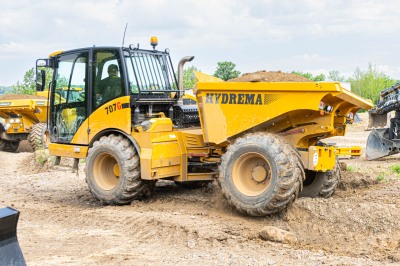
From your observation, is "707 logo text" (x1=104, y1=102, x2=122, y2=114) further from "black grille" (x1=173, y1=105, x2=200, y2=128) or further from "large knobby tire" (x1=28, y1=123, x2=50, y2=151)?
"large knobby tire" (x1=28, y1=123, x2=50, y2=151)

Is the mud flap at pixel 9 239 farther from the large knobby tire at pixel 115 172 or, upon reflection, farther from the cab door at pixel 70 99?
the cab door at pixel 70 99

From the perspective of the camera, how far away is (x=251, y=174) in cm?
750

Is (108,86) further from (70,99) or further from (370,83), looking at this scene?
(370,83)

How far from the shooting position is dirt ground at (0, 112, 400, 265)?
5855mm

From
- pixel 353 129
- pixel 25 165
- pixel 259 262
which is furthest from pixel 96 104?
pixel 353 129

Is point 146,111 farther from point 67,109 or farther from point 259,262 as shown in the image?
point 259,262

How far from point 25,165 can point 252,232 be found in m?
10.5

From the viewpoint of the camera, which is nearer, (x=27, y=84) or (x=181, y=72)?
(x=181, y=72)

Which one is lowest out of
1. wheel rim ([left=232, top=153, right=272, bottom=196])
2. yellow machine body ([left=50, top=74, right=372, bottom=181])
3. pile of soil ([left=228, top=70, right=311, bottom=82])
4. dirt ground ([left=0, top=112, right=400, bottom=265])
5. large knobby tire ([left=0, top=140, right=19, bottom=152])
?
dirt ground ([left=0, top=112, right=400, bottom=265])

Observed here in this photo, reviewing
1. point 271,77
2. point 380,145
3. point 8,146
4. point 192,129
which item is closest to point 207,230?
point 271,77

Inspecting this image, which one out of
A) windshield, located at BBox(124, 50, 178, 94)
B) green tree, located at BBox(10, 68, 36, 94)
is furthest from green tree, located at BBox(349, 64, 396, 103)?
windshield, located at BBox(124, 50, 178, 94)

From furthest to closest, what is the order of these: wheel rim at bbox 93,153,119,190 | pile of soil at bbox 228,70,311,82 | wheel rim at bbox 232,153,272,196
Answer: wheel rim at bbox 93,153,119,190
pile of soil at bbox 228,70,311,82
wheel rim at bbox 232,153,272,196

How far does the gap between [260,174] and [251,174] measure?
6.2 inches

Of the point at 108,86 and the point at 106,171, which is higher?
the point at 108,86
